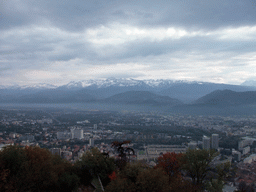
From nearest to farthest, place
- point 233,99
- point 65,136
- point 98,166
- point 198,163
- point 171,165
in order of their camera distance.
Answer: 1. point 198,163
2. point 171,165
3. point 98,166
4. point 65,136
5. point 233,99

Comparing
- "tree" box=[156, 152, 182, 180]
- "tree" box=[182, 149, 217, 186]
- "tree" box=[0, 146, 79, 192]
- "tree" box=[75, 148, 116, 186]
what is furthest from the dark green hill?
"tree" box=[0, 146, 79, 192]

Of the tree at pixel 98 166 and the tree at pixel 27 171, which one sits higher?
the tree at pixel 27 171

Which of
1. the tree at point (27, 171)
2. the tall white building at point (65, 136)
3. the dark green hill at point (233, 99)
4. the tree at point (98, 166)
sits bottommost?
the tall white building at point (65, 136)

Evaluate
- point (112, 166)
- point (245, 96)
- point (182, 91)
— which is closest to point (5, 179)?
point (112, 166)

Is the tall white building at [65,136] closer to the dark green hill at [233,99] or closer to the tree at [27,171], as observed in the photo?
the tree at [27,171]

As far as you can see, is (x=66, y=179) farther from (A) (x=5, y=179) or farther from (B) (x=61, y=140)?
(B) (x=61, y=140)

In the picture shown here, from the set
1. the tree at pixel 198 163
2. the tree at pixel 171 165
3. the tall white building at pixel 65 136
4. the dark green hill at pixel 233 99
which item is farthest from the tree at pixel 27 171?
the dark green hill at pixel 233 99

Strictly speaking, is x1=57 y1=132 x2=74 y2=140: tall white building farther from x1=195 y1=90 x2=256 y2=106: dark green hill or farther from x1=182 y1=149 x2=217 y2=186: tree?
x1=195 y1=90 x2=256 y2=106: dark green hill

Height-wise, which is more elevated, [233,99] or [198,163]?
[233,99]

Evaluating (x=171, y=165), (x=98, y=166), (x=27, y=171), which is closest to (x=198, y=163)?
(x=171, y=165)

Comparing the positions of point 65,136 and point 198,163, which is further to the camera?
point 65,136

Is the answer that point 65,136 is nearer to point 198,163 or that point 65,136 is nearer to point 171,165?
point 171,165
